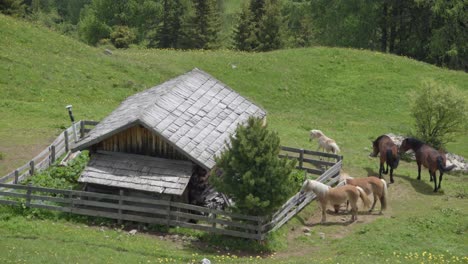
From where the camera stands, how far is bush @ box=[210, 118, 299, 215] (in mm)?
19609

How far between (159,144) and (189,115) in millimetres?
1888

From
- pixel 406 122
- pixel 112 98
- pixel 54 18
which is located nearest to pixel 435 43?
pixel 406 122

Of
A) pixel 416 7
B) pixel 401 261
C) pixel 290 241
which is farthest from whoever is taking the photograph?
pixel 416 7

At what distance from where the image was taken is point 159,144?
74.1 ft

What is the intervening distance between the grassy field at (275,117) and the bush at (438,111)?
2.67 metres

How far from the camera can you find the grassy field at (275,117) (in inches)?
744

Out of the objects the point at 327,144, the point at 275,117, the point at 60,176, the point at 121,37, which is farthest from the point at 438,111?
the point at 121,37

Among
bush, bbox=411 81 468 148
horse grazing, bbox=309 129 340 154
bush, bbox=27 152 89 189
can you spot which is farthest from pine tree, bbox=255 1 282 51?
bush, bbox=27 152 89 189

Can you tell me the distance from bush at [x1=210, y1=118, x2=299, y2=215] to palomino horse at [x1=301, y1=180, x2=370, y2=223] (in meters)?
2.75

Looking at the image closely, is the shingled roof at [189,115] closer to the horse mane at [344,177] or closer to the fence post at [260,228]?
the fence post at [260,228]

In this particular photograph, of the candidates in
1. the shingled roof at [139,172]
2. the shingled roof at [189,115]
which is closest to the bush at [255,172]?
the shingled roof at [189,115]

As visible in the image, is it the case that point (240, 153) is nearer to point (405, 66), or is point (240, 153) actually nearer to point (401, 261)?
point (401, 261)

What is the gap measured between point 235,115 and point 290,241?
6.54 meters

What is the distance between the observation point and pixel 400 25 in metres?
66.2
